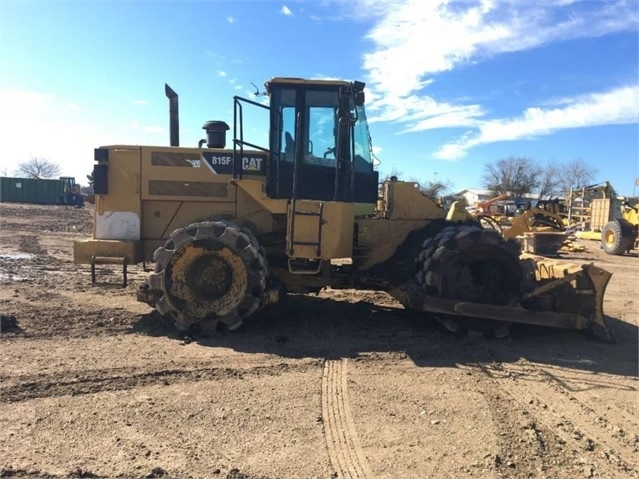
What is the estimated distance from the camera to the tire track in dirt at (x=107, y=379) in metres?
4.28

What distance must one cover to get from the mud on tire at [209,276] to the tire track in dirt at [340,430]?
1.58 m

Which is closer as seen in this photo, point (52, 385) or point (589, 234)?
point (52, 385)

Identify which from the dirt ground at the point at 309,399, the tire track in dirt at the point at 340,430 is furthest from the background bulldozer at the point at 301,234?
the tire track in dirt at the point at 340,430

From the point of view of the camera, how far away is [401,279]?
21.7ft

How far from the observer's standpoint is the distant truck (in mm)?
46719

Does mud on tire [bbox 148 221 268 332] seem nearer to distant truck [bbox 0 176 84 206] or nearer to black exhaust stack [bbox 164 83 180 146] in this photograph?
black exhaust stack [bbox 164 83 180 146]

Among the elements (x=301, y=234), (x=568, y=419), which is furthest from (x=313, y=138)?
(x=568, y=419)

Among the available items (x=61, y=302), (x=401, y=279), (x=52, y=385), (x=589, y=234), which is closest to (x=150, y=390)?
(x=52, y=385)

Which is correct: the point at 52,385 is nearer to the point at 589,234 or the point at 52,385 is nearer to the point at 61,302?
the point at 61,302

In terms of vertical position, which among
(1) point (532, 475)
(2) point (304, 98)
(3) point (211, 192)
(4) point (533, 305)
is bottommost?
(1) point (532, 475)

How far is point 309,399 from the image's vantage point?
4301 millimetres

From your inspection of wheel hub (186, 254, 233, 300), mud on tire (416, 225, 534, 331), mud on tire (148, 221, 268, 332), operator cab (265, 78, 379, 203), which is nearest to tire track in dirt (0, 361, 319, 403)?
mud on tire (148, 221, 268, 332)

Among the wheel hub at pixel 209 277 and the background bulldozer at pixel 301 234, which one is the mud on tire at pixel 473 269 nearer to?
the background bulldozer at pixel 301 234

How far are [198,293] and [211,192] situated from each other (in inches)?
58.3
